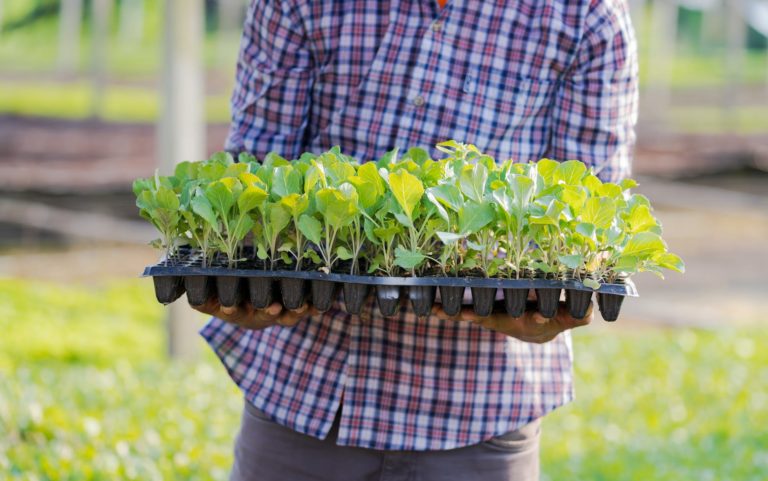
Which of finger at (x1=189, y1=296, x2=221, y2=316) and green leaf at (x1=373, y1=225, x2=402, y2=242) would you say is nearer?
green leaf at (x1=373, y1=225, x2=402, y2=242)

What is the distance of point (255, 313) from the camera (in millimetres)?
1476

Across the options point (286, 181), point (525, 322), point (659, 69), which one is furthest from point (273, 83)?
point (659, 69)

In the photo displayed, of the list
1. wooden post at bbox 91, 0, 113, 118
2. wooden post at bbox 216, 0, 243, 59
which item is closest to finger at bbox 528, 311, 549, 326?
wooden post at bbox 91, 0, 113, 118

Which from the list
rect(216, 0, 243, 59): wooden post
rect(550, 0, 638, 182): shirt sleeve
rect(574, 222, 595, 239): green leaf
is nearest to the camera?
rect(574, 222, 595, 239): green leaf

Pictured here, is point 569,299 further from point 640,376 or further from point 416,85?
point 640,376

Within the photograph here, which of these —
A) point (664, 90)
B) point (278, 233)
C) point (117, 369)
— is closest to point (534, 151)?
point (278, 233)

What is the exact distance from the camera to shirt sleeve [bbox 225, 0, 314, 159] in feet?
5.58

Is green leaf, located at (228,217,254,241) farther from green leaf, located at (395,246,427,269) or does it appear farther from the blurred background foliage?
the blurred background foliage

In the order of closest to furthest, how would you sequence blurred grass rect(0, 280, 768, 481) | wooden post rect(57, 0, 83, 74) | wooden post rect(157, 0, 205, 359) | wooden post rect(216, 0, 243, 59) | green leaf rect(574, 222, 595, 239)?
green leaf rect(574, 222, 595, 239) < blurred grass rect(0, 280, 768, 481) < wooden post rect(157, 0, 205, 359) < wooden post rect(216, 0, 243, 59) < wooden post rect(57, 0, 83, 74)

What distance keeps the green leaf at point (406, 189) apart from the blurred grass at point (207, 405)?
186 cm

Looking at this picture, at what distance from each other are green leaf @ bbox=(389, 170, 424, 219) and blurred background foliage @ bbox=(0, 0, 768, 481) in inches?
72.9

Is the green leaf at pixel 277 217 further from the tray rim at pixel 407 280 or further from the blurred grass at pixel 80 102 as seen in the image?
the blurred grass at pixel 80 102

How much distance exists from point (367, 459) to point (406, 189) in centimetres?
56

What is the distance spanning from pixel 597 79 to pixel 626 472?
224 cm
